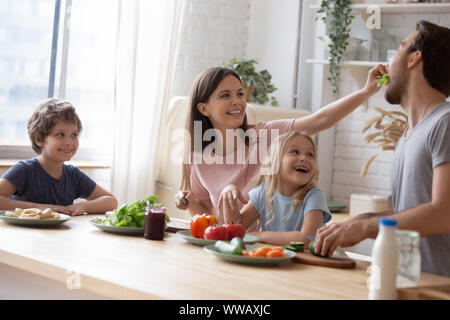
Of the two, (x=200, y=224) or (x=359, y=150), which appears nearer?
(x=200, y=224)

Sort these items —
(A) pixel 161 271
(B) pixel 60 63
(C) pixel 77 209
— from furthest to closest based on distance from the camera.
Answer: (B) pixel 60 63
(C) pixel 77 209
(A) pixel 161 271

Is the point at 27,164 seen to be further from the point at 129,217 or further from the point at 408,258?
the point at 408,258

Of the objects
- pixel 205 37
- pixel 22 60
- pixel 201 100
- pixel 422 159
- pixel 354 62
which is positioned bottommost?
pixel 422 159

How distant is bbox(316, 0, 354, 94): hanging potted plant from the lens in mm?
4477

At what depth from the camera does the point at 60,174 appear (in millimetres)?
2816

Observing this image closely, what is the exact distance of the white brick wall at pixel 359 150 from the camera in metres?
4.53

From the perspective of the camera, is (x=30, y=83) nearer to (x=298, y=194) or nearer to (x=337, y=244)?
(x=298, y=194)

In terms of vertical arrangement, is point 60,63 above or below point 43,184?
above

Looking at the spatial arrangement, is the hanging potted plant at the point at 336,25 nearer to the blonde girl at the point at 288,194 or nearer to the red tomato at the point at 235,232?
the blonde girl at the point at 288,194

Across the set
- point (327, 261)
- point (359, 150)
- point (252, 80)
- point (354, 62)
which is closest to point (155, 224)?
point (327, 261)

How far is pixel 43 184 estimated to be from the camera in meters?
2.72

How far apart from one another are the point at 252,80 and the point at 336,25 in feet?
2.42

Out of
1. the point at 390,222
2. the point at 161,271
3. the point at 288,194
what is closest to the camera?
the point at 390,222

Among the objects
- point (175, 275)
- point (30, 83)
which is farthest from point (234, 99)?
point (30, 83)
